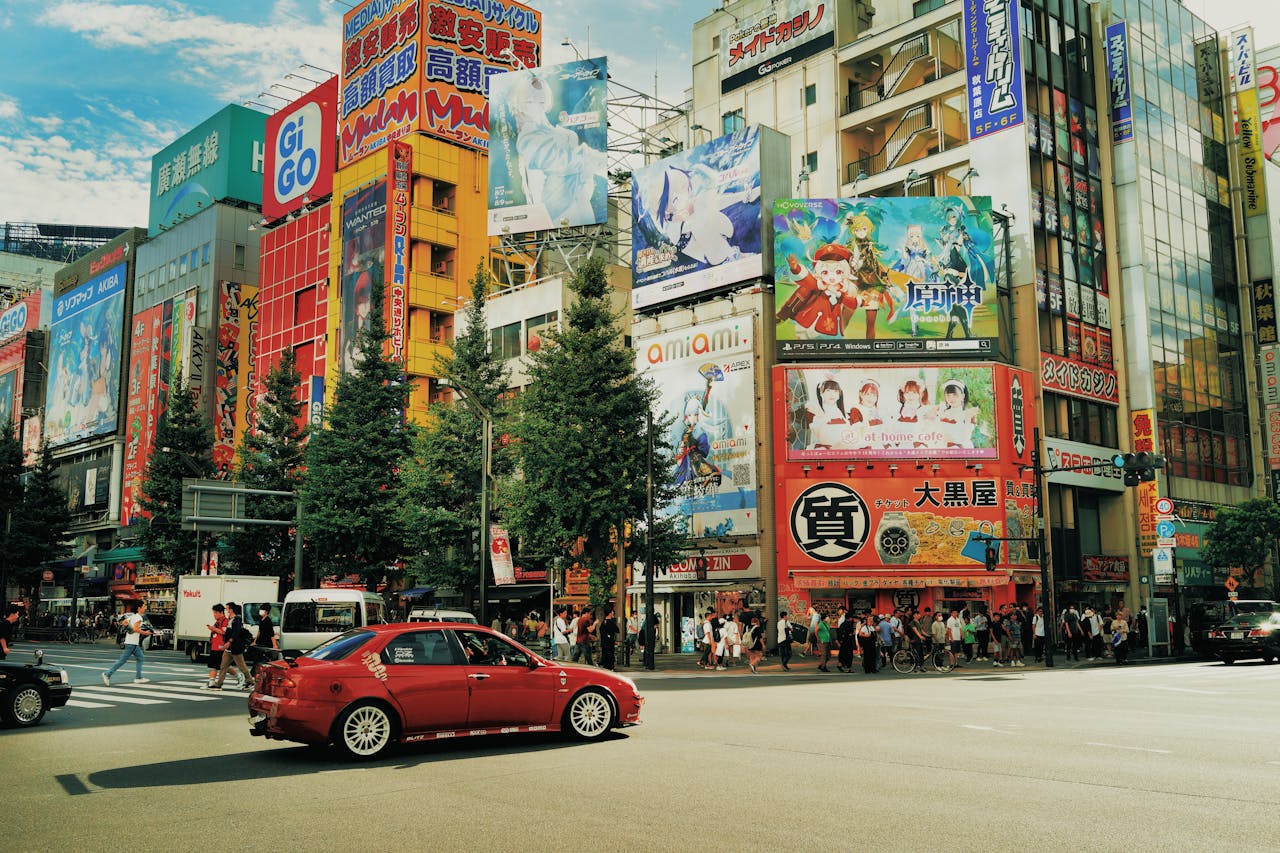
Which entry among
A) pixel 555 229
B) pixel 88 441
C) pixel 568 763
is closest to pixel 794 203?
pixel 555 229

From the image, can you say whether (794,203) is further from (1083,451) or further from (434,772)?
(434,772)

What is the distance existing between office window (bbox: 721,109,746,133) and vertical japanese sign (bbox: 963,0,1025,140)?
1239 cm

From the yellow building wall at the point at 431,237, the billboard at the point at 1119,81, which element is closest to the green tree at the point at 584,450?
the yellow building wall at the point at 431,237

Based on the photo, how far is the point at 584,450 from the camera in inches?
1283

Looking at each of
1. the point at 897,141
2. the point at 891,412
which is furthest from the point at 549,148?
the point at 891,412

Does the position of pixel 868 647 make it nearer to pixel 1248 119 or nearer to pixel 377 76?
pixel 1248 119

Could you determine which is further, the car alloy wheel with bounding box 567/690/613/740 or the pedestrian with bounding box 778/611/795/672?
the pedestrian with bounding box 778/611/795/672

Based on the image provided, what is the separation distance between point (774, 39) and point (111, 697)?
46.3 meters

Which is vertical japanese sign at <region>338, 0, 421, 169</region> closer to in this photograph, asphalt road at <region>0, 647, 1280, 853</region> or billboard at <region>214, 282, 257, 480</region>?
billboard at <region>214, 282, 257, 480</region>

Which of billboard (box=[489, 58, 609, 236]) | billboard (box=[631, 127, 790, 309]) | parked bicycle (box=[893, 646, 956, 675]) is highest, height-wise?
billboard (box=[489, 58, 609, 236])

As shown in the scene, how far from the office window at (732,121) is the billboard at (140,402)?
48.3 meters

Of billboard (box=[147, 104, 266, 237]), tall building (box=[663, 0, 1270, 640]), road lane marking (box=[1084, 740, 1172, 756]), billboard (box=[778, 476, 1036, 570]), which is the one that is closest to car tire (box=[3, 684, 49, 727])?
road lane marking (box=[1084, 740, 1172, 756])

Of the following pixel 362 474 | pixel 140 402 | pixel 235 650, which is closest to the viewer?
pixel 235 650

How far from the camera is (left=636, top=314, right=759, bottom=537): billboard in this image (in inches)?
1661
